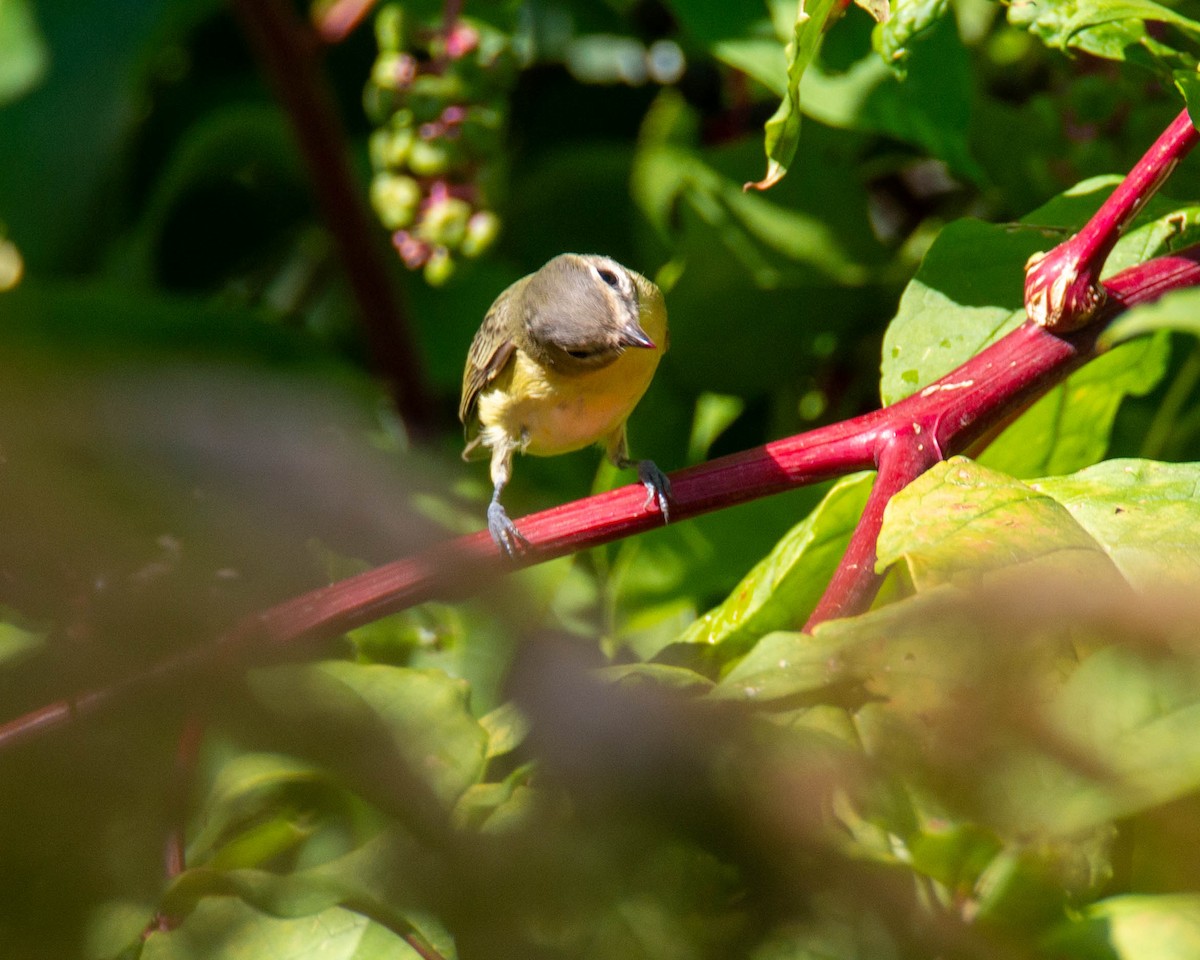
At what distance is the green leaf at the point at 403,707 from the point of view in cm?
83

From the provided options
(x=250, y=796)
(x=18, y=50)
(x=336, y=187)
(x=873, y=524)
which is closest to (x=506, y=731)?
(x=250, y=796)

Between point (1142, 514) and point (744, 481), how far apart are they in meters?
0.28

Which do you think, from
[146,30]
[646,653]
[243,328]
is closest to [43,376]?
[243,328]

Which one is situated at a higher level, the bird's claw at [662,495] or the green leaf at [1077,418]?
the bird's claw at [662,495]

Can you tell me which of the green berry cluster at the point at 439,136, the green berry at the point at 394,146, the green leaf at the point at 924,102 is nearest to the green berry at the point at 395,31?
the green berry cluster at the point at 439,136

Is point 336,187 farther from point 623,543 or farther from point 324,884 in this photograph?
point 324,884

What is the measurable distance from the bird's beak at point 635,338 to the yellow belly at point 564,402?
47 millimetres

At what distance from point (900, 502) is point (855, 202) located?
2.71 feet

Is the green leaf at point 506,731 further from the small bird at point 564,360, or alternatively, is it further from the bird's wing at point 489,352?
the bird's wing at point 489,352

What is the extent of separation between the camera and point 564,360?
5.42ft

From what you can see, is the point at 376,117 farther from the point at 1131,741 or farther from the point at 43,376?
the point at 1131,741

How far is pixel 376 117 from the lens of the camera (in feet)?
5.19

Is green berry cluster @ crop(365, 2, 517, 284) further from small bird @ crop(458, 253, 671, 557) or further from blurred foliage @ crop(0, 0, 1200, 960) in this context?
small bird @ crop(458, 253, 671, 557)

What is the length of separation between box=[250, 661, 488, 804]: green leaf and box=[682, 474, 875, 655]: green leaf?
219 millimetres
